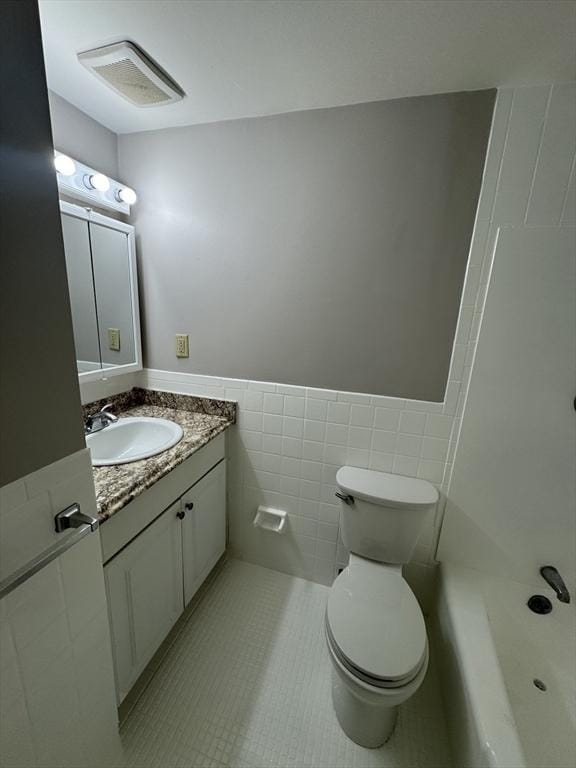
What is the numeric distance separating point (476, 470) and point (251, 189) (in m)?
1.56

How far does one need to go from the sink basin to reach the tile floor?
86 cm

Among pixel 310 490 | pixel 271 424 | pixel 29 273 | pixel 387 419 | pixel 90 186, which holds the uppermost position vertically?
pixel 90 186

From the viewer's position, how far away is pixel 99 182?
135 cm

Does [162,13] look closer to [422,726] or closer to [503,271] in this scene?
[503,271]

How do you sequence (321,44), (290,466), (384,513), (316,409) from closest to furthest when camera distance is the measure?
(321,44), (384,513), (316,409), (290,466)

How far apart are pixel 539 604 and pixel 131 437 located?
192 centimetres

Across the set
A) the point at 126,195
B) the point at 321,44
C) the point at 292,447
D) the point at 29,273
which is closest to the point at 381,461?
the point at 292,447

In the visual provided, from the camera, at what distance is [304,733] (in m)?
1.10


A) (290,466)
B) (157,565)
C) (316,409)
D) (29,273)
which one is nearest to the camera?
(29,273)

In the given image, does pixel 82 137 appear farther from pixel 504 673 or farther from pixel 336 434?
pixel 504 673

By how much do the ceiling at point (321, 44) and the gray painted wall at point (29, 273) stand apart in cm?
54

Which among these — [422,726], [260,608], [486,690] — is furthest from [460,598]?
[260,608]

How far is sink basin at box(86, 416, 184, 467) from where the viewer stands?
1.32 m

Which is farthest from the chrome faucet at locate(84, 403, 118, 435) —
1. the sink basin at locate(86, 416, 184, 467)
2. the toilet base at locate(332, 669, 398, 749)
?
the toilet base at locate(332, 669, 398, 749)
